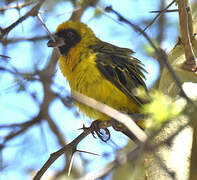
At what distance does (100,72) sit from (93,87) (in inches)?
7.7

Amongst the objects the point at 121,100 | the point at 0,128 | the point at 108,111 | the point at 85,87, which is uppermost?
the point at 108,111

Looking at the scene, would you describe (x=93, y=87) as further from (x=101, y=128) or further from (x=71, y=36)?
(x=71, y=36)

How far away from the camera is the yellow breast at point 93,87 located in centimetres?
391

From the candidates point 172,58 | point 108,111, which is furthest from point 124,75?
point 108,111

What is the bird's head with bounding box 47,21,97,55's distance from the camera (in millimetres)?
4816

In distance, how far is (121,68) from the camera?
166 inches

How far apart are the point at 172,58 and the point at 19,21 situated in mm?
1818

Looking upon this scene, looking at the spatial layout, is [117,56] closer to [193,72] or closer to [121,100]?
[121,100]

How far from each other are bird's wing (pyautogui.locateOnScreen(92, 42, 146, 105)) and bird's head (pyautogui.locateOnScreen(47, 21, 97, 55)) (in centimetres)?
37

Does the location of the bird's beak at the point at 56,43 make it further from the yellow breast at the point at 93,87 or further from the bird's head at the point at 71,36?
the yellow breast at the point at 93,87

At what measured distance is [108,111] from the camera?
2.13 metres

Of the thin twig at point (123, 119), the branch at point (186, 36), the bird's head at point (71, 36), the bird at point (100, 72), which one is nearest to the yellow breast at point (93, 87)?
the bird at point (100, 72)

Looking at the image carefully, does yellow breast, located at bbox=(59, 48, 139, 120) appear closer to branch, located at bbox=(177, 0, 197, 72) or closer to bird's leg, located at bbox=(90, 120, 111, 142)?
bird's leg, located at bbox=(90, 120, 111, 142)

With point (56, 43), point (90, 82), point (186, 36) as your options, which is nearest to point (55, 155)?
point (90, 82)
